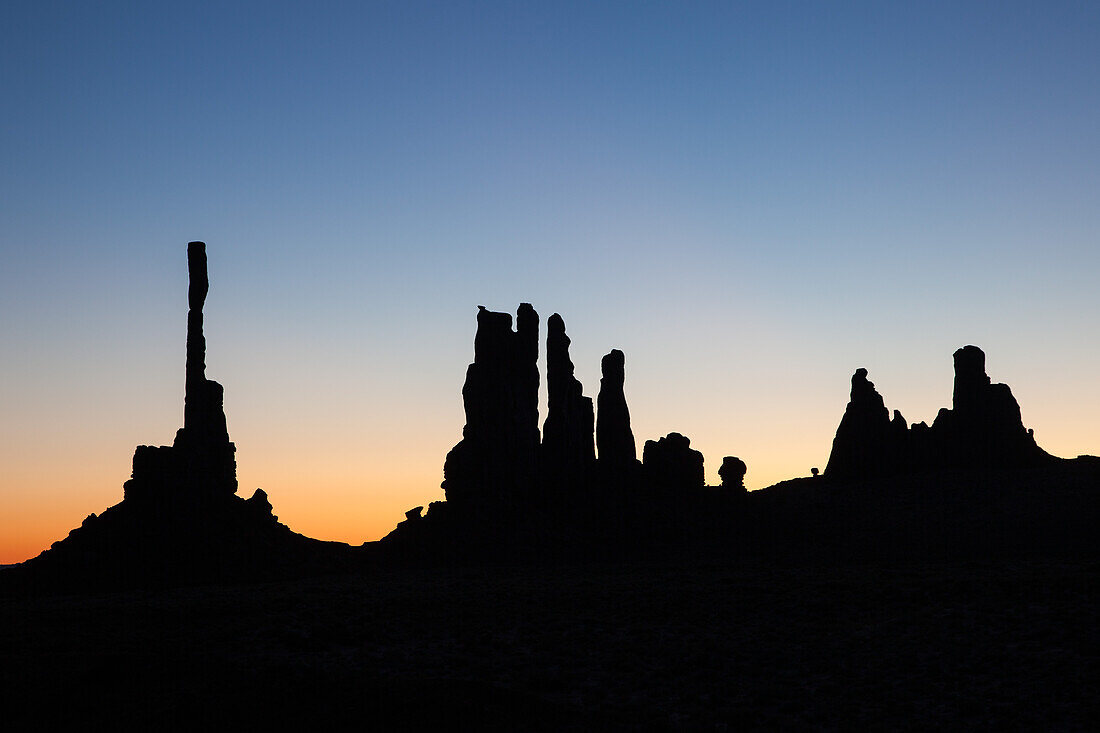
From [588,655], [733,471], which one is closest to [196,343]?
[588,655]

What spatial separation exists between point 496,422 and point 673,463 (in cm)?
1811

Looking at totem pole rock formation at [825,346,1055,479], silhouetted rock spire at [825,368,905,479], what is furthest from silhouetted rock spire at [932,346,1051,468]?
silhouetted rock spire at [825,368,905,479]

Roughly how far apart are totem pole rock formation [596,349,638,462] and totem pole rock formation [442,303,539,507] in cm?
731

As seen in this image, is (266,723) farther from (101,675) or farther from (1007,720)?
(1007,720)

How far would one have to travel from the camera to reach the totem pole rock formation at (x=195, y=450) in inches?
2340

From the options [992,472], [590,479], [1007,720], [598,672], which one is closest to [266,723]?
[598,672]

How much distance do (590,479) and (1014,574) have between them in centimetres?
3825

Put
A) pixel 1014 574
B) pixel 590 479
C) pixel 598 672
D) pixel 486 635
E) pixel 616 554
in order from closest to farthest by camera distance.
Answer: pixel 598 672 < pixel 486 635 < pixel 1014 574 < pixel 616 554 < pixel 590 479

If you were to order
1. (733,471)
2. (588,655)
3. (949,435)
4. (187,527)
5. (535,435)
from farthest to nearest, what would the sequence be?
1. (949,435)
2. (733,471)
3. (535,435)
4. (187,527)
5. (588,655)

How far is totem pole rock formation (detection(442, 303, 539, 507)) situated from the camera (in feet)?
241

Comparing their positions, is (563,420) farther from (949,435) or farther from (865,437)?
(949,435)

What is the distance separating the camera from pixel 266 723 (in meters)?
29.4

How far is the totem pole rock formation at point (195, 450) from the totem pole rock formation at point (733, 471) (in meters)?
44.8

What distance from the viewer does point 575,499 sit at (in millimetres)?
78625
